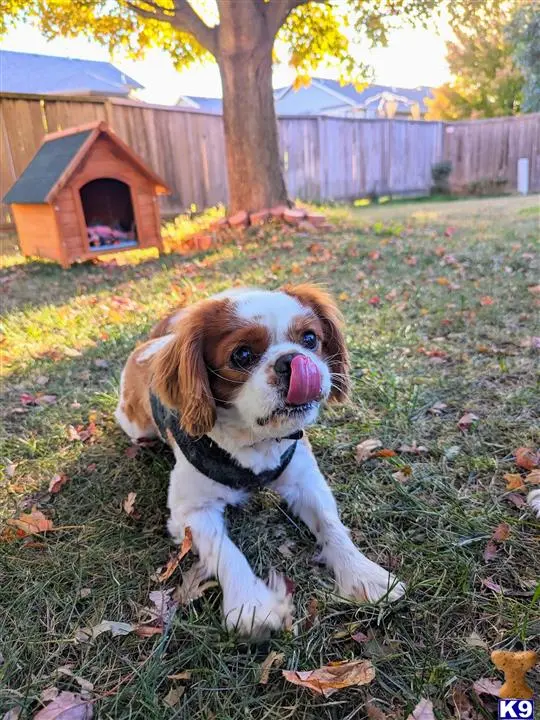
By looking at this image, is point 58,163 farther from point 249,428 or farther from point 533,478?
point 533,478

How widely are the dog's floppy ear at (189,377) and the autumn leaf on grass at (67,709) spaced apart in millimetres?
901

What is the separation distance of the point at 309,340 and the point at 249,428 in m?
0.43

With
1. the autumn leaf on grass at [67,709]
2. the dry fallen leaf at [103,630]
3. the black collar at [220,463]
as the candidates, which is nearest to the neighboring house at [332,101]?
the black collar at [220,463]

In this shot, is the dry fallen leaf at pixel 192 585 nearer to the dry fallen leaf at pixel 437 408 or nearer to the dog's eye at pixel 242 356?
the dog's eye at pixel 242 356

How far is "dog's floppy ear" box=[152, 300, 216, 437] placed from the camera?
75.6 inches

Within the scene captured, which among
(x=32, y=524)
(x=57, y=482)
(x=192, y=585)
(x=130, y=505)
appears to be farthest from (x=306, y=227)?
(x=192, y=585)

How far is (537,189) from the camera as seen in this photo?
18.2 meters

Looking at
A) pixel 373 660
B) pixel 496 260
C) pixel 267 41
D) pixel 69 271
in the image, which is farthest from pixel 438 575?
pixel 267 41

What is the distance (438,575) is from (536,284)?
412 centimetres

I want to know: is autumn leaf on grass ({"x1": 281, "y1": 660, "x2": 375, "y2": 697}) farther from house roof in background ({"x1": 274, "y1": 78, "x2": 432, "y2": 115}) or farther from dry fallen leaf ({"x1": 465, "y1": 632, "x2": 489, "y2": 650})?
house roof in background ({"x1": 274, "y1": 78, "x2": 432, "y2": 115})

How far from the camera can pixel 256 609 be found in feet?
5.53

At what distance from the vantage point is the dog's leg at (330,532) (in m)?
1.79

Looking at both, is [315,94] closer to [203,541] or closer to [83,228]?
[83,228]

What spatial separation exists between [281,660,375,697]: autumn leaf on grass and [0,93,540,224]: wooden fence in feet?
33.3
